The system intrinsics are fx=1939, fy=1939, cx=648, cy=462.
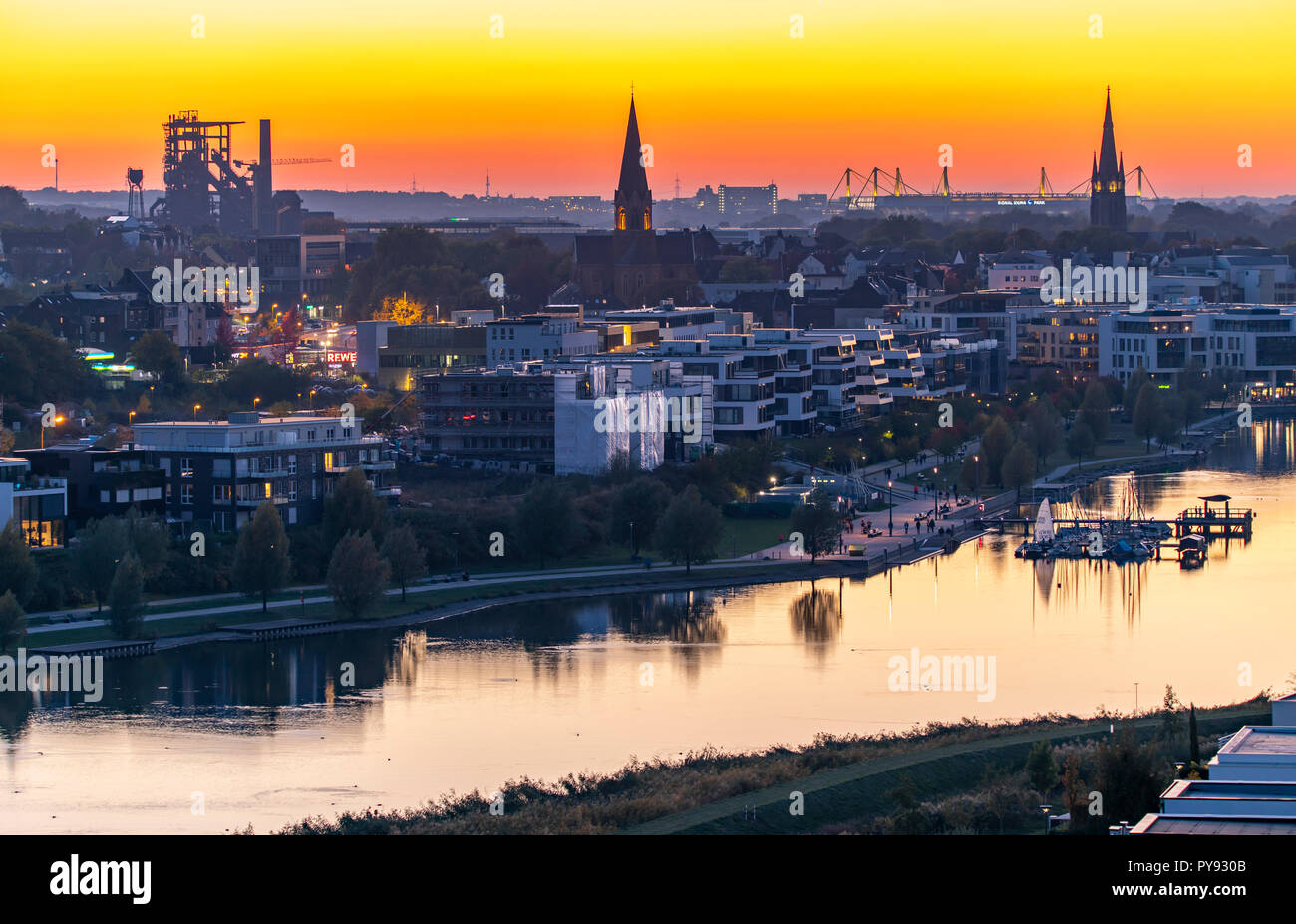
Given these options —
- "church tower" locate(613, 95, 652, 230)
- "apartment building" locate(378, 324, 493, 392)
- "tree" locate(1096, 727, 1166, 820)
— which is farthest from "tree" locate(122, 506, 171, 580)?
"church tower" locate(613, 95, 652, 230)

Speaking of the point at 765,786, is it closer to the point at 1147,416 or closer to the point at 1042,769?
the point at 1042,769

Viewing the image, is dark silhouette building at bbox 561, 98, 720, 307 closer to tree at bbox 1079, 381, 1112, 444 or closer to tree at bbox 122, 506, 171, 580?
tree at bbox 1079, 381, 1112, 444

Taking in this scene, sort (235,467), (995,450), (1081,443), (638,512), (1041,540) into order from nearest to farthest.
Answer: (235,467)
(638,512)
(1041,540)
(995,450)
(1081,443)

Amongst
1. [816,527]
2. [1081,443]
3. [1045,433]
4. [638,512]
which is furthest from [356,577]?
[1081,443]

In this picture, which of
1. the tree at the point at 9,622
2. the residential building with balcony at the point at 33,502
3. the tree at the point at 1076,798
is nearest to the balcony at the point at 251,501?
the residential building with balcony at the point at 33,502

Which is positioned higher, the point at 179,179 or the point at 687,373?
the point at 179,179
